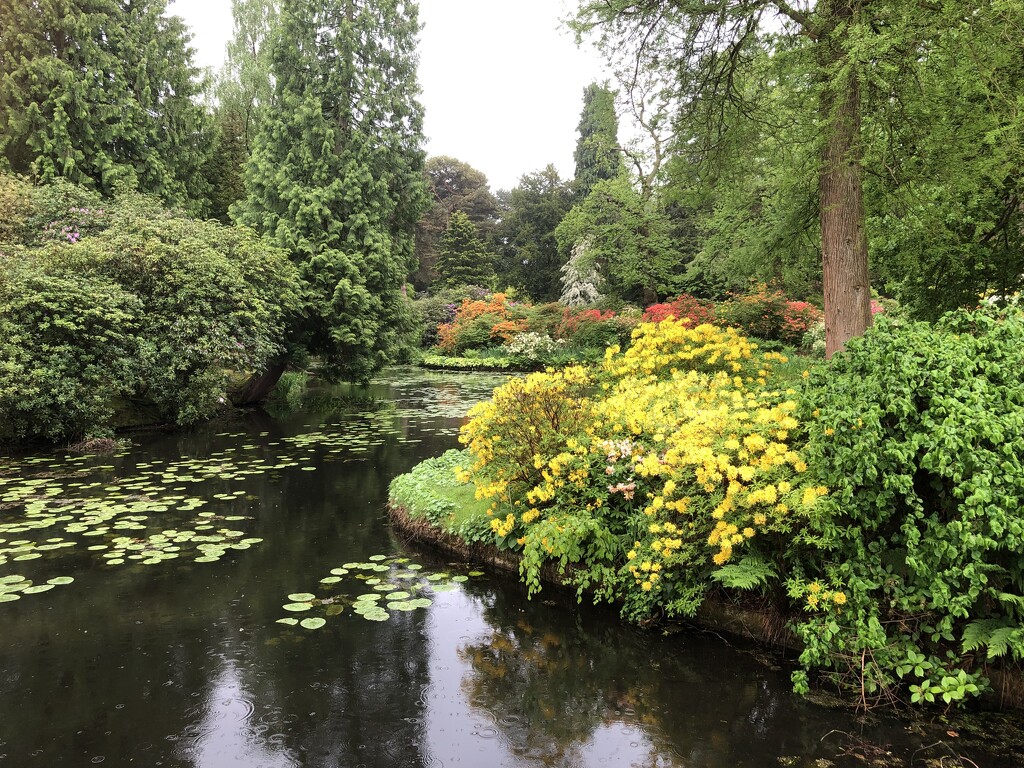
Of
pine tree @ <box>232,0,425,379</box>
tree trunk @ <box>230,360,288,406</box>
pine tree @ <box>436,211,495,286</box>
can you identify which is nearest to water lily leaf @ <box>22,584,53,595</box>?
pine tree @ <box>232,0,425,379</box>

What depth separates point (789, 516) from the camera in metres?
3.31

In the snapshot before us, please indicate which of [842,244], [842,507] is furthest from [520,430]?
[842,244]

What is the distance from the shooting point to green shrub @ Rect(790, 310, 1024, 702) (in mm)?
2537

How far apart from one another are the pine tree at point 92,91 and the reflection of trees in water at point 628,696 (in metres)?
14.1

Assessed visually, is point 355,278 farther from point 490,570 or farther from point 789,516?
Answer: point 789,516

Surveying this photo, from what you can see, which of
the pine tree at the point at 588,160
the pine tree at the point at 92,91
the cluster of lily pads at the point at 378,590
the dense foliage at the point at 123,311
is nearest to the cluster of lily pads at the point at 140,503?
the cluster of lily pads at the point at 378,590

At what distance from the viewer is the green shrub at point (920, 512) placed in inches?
99.9

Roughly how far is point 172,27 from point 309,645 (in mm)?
17619

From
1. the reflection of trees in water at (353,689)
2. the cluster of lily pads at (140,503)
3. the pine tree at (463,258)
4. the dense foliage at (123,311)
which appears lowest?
the reflection of trees in water at (353,689)

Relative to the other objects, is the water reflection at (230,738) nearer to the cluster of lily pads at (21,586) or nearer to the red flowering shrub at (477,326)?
the cluster of lily pads at (21,586)

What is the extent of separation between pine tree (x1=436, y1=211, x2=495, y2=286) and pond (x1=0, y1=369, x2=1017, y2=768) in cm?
2574

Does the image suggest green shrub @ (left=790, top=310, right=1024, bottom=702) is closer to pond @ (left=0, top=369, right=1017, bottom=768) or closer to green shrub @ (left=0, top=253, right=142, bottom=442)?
pond @ (left=0, top=369, right=1017, bottom=768)

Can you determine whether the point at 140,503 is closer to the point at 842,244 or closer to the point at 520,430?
the point at 520,430

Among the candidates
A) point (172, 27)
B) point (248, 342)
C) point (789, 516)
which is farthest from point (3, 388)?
point (172, 27)
